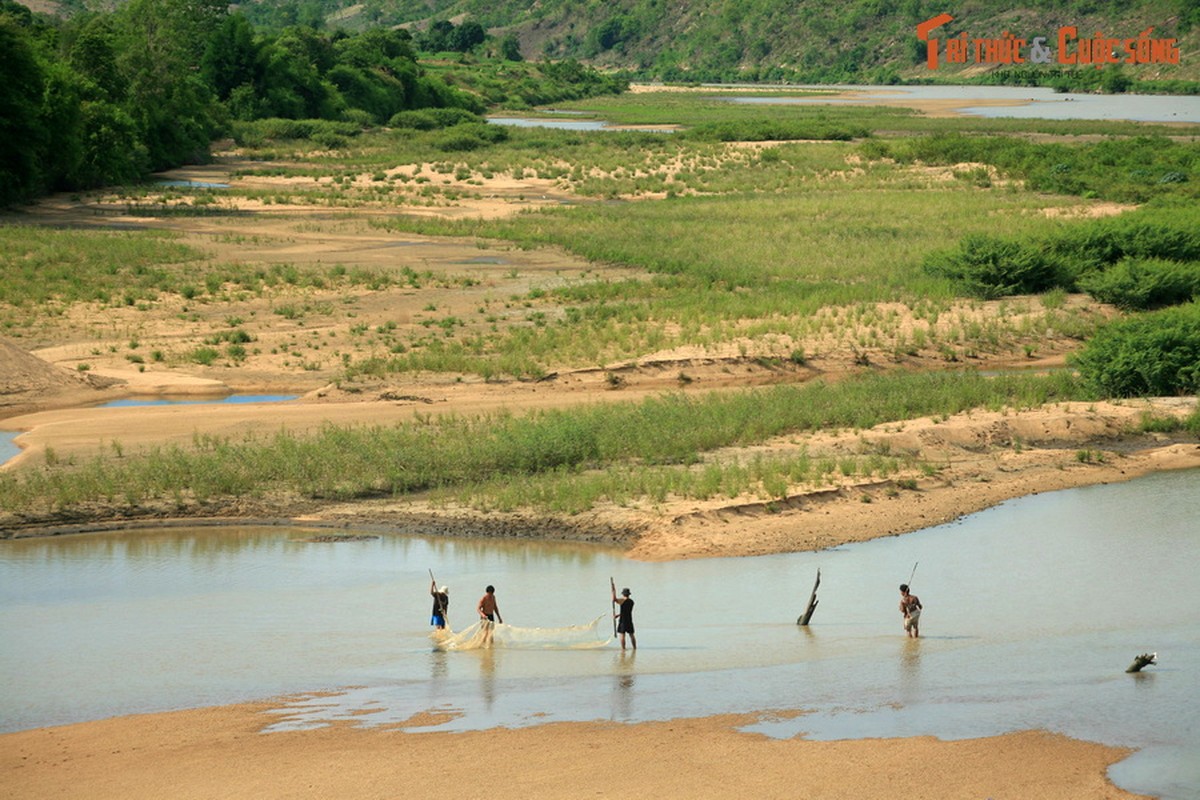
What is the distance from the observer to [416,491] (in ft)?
86.0

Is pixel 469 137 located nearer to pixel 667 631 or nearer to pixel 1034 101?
pixel 1034 101

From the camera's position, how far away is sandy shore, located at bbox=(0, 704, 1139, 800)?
14812 millimetres

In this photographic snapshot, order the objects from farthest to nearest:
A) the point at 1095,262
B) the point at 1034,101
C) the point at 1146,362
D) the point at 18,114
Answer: the point at 1034,101, the point at 18,114, the point at 1095,262, the point at 1146,362

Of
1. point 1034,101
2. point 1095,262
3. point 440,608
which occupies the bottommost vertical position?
point 440,608

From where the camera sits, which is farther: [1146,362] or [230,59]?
[230,59]

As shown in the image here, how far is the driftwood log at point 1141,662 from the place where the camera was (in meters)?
17.7

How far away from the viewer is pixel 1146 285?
41.8 m

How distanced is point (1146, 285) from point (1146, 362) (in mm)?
10141

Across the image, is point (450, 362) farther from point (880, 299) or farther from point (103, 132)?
point (103, 132)

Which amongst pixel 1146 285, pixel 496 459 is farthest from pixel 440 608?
pixel 1146 285

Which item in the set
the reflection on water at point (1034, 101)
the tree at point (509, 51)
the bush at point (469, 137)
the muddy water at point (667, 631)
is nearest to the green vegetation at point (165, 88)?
the bush at point (469, 137)

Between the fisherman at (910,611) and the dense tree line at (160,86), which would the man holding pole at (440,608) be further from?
the dense tree line at (160,86)

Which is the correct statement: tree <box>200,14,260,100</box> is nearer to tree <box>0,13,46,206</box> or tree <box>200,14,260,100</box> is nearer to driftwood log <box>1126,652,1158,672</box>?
tree <box>0,13,46,206</box>

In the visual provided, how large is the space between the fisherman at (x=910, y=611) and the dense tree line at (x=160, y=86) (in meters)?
49.4
